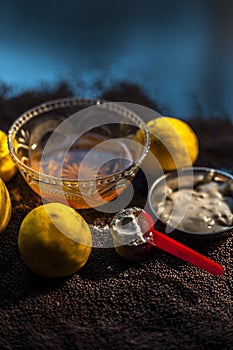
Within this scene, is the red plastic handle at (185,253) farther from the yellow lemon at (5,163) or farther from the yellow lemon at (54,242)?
the yellow lemon at (5,163)

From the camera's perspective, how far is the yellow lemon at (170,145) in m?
1.15

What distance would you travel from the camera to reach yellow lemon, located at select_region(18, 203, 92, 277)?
91 cm

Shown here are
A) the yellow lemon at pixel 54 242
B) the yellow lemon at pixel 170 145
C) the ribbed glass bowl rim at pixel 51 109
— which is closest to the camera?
the yellow lemon at pixel 54 242

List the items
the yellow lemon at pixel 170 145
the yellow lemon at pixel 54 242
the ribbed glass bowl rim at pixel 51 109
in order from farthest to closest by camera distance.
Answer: the yellow lemon at pixel 170 145, the ribbed glass bowl rim at pixel 51 109, the yellow lemon at pixel 54 242

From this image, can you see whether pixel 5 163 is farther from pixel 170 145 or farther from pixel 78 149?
pixel 170 145

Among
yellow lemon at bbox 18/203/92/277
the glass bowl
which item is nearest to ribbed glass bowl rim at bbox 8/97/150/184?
the glass bowl

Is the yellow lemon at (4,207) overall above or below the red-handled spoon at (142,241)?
above

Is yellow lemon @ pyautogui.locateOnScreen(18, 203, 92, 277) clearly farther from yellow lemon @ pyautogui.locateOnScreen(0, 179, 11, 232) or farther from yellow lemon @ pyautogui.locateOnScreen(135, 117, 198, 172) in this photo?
yellow lemon @ pyautogui.locateOnScreen(135, 117, 198, 172)

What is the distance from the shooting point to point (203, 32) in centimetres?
188

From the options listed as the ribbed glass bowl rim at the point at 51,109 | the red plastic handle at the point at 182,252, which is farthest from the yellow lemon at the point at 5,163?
the red plastic handle at the point at 182,252

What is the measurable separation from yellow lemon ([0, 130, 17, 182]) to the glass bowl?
2 centimetres

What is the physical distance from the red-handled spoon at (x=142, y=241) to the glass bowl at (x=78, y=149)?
91 millimetres

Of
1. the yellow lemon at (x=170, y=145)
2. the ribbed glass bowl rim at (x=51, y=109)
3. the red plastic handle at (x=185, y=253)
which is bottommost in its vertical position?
the red plastic handle at (x=185, y=253)

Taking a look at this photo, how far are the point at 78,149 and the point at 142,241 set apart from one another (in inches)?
12.6
